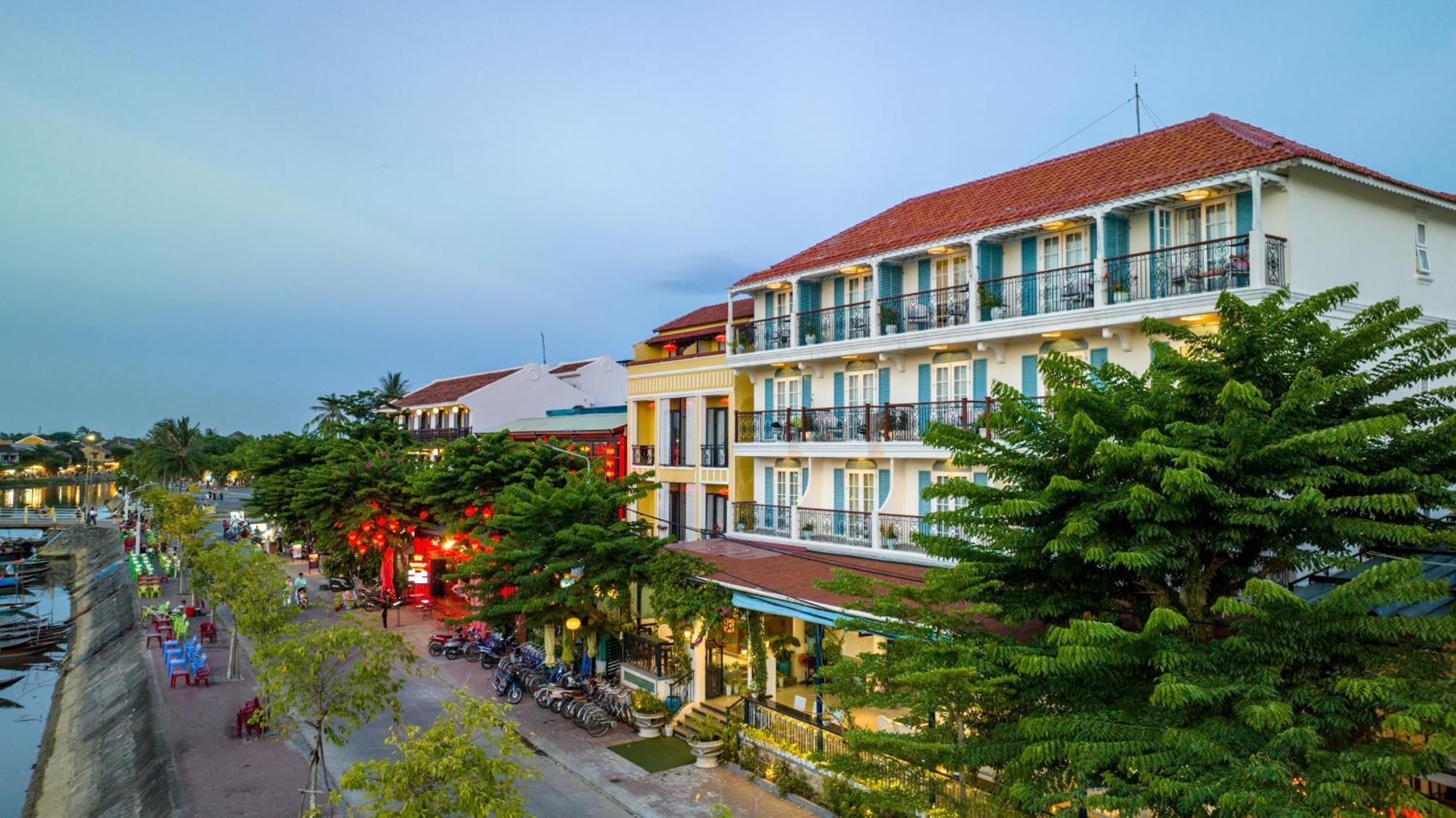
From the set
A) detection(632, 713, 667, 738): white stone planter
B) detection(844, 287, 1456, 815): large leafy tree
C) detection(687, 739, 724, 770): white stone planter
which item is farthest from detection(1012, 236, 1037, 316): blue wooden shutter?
detection(632, 713, 667, 738): white stone planter

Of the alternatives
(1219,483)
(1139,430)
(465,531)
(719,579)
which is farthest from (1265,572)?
(465,531)

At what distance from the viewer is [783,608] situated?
18938 millimetres

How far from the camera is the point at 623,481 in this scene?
2412 cm

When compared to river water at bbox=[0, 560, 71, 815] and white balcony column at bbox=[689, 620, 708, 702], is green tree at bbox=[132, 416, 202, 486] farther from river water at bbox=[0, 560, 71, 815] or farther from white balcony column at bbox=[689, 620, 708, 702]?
white balcony column at bbox=[689, 620, 708, 702]

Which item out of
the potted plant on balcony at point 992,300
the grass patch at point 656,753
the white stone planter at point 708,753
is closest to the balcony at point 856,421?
the potted plant on balcony at point 992,300

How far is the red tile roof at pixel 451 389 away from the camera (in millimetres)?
52688

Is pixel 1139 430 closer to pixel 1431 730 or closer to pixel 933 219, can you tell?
pixel 1431 730

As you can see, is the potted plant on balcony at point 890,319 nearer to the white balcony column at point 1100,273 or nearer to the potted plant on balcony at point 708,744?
the white balcony column at point 1100,273

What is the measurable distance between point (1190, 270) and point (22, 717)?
1622 inches

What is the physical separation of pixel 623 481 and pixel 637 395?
8.24 m

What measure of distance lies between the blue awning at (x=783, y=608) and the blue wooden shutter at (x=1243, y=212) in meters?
10.6

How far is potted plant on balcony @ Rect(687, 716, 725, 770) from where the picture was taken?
776 inches

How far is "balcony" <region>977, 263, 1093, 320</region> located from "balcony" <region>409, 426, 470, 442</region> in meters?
33.5

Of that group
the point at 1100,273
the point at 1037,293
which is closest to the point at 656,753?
the point at 1037,293
